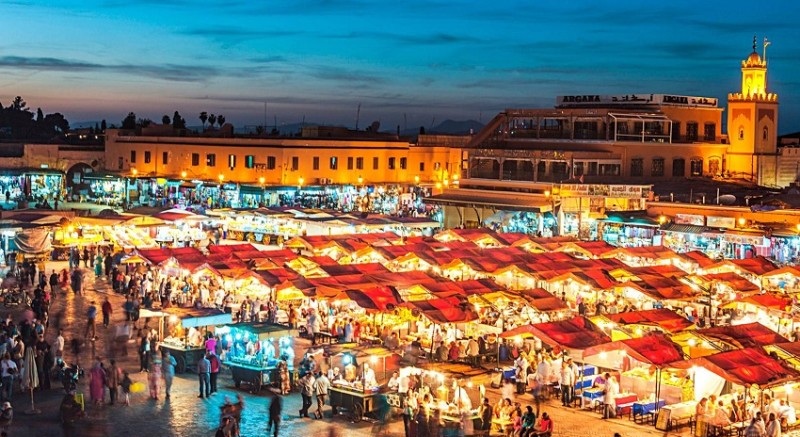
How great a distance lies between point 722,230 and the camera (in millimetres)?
38312

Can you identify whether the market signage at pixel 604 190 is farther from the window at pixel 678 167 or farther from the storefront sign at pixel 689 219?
the window at pixel 678 167

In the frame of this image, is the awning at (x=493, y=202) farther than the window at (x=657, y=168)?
No

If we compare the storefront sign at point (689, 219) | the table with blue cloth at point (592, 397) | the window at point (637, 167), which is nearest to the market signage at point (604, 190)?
the storefront sign at point (689, 219)

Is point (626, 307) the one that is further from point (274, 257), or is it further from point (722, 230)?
point (722, 230)

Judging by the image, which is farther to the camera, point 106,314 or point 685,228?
point 685,228

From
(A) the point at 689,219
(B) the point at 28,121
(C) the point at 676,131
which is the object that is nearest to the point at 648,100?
(C) the point at 676,131

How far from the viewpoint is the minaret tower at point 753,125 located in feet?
193

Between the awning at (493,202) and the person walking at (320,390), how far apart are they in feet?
91.2

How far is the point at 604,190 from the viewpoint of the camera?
4522cm

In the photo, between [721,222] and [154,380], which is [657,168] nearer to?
[721,222]

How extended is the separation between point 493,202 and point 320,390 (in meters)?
30.8

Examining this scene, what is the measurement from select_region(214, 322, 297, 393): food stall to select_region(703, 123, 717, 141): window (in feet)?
135

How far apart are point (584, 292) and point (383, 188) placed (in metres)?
30.9

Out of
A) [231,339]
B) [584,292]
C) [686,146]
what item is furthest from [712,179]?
[231,339]
